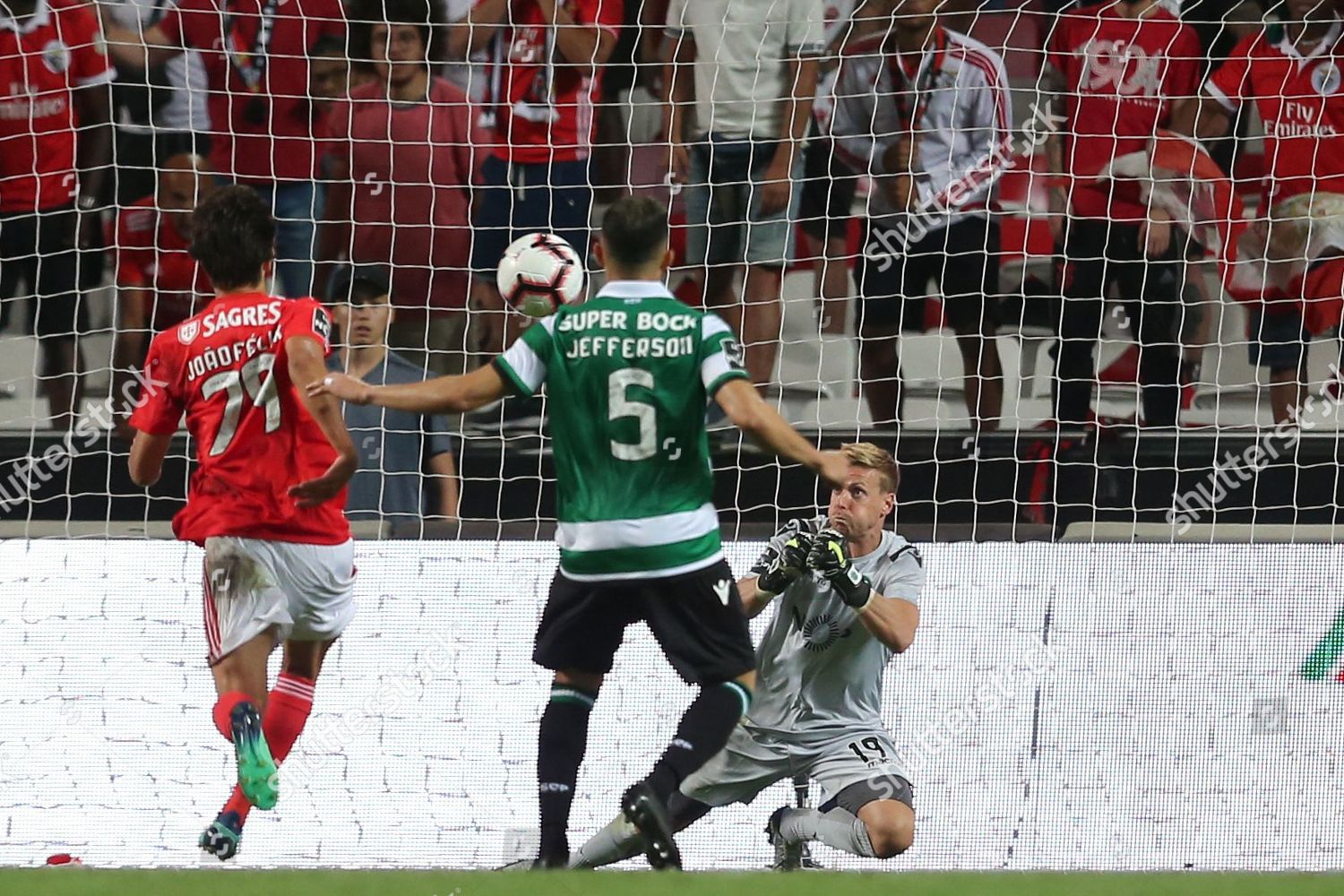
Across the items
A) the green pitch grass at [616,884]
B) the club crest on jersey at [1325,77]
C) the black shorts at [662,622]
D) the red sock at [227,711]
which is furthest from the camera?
the club crest on jersey at [1325,77]

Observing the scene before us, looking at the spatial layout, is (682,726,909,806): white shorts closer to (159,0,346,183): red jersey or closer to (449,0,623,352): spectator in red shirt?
(449,0,623,352): spectator in red shirt

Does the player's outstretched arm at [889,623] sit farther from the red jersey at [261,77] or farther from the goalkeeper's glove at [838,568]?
the red jersey at [261,77]

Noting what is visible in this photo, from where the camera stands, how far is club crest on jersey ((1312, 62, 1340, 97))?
24.7ft

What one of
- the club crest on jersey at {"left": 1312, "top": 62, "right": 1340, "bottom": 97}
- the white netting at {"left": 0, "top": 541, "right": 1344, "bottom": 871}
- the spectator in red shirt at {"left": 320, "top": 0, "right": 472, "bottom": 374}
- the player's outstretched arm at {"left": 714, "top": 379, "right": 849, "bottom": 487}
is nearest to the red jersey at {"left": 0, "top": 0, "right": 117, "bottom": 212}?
the spectator in red shirt at {"left": 320, "top": 0, "right": 472, "bottom": 374}

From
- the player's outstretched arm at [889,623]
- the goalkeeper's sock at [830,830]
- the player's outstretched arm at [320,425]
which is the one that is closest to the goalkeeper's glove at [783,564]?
the player's outstretched arm at [889,623]

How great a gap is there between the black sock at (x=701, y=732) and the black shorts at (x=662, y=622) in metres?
0.04

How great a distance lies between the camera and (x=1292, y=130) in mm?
7598

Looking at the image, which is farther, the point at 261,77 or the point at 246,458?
the point at 261,77

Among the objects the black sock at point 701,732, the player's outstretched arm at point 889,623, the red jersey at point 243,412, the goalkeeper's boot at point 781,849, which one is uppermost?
the red jersey at point 243,412

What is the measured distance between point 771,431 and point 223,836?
173 centimetres

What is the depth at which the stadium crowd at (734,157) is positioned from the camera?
7.35 meters

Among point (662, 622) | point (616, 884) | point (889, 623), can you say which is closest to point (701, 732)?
point (662, 622)

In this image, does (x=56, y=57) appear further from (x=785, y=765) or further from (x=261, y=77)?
(x=785, y=765)

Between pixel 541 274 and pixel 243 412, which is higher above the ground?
pixel 541 274
